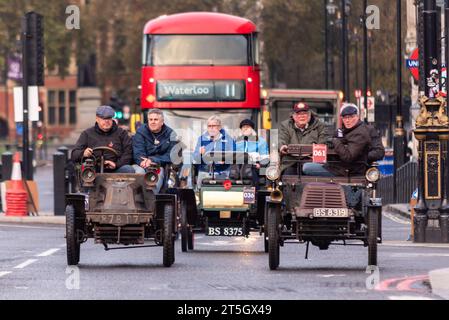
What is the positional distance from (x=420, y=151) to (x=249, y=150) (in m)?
2.81

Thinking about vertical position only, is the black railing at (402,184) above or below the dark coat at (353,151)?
below

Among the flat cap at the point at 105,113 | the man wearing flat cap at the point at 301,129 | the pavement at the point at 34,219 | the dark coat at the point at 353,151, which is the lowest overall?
the pavement at the point at 34,219

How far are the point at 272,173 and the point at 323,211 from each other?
2.40 feet

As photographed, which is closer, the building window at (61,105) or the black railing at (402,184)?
the black railing at (402,184)

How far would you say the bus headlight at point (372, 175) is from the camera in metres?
18.0

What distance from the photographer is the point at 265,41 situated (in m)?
84.8

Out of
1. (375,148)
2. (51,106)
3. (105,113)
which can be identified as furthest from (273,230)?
(51,106)

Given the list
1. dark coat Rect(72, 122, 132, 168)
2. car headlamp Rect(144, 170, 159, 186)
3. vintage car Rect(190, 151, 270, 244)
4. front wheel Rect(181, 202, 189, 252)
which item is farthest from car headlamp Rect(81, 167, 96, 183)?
vintage car Rect(190, 151, 270, 244)

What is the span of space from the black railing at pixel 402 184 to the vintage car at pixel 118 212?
16.6 m

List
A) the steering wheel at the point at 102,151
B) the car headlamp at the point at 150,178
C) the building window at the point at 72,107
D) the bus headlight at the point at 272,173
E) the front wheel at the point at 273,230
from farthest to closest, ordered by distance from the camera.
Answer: the building window at the point at 72,107 < the steering wheel at the point at 102,151 < the car headlamp at the point at 150,178 < the bus headlight at the point at 272,173 < the front wheel at the point at 273,230

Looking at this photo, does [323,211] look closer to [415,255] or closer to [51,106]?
[415,255]

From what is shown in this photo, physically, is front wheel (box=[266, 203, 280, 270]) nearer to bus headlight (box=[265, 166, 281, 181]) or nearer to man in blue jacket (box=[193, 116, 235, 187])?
bus headlight (box=[265, 166, 281, 181])

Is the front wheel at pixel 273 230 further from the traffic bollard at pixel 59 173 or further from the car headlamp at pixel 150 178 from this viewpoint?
the traffic bollard at pixel 59 173

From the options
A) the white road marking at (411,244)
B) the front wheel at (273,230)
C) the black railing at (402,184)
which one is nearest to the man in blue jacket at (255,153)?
the white road marking at (411,244)
